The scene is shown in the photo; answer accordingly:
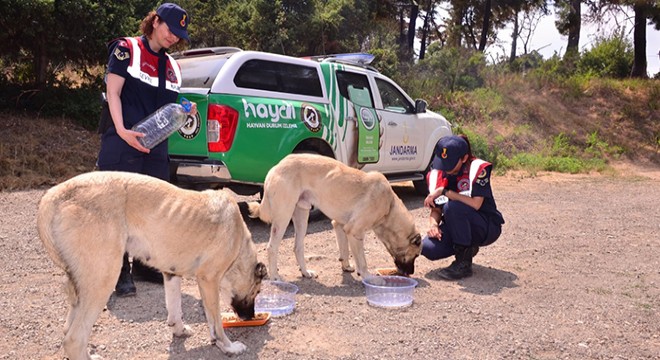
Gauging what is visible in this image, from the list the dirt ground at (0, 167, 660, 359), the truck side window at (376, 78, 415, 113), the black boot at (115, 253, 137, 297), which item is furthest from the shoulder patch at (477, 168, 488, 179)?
the truck side window at (376, 78, 415, 113)

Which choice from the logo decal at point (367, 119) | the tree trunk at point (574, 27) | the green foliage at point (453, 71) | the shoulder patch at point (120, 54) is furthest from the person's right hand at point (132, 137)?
the tree trunk at point (574, 27)

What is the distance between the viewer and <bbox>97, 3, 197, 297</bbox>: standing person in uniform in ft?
14.6

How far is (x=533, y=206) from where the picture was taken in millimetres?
10469

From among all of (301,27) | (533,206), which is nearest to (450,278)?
(533,206)

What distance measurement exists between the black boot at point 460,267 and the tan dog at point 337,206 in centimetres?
37

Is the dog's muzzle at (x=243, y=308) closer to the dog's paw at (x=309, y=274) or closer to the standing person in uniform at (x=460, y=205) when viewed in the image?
the dog's paw at (x=309, y=274)

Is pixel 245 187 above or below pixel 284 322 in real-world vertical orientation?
above

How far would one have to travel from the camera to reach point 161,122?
4.76 metres

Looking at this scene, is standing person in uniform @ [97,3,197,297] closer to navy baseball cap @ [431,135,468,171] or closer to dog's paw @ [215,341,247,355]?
dog's paw @ [215,341,247,355]

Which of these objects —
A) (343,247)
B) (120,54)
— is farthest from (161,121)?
(343,247)

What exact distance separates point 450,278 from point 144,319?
2.95m

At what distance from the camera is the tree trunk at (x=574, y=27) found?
27328 mm

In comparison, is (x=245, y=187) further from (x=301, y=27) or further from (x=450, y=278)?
(x=301, y=27)

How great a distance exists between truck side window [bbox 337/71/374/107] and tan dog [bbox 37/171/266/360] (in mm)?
4911
